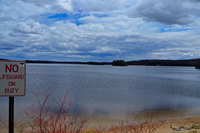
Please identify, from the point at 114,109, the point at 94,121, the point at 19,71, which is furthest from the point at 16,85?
the point at 114,109

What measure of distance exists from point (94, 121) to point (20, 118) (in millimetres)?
4416

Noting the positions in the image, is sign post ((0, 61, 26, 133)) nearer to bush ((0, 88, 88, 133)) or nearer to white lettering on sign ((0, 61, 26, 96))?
white lettering on sign ((0, 61, 26, 96))

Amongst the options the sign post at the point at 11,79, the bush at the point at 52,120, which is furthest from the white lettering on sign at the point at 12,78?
the bush at the point at 52,120

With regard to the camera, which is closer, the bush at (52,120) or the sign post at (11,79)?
the sign post at (11,79)

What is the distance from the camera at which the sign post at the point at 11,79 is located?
3.41 m

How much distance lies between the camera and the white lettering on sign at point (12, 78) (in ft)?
11.2

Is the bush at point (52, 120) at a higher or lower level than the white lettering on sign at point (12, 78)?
lower

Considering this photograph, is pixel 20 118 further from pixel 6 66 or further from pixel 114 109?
pixel 6 66

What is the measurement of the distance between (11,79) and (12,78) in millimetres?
28

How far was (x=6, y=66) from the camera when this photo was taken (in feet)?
11.3

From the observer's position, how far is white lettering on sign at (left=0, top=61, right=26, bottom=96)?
341 cm

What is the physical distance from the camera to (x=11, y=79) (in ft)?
11.3

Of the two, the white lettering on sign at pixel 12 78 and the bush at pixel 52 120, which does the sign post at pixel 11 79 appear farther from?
the bush at pixel 52 120

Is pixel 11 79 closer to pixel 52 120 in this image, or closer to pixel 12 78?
pixel 12 78
